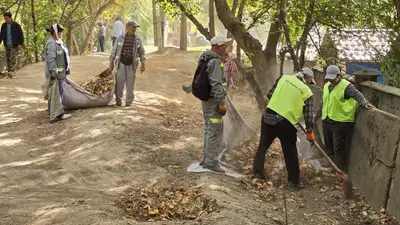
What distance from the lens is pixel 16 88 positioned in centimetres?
1209

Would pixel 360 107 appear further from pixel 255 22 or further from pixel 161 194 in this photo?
pixel 255 22

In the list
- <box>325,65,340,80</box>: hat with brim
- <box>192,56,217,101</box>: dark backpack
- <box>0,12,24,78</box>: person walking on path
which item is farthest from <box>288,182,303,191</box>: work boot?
<box>0,12,24,78</box>: person walking on path

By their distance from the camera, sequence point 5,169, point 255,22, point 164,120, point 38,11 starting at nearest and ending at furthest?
point 5,169
point 164,120
point 255,22
point 38,11

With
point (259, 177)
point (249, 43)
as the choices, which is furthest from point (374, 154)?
point (249, 43)

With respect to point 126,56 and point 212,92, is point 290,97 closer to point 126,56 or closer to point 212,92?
point 212,92

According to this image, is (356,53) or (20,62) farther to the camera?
(20,62)

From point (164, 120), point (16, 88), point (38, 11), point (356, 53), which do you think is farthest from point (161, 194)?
point (38, 11)

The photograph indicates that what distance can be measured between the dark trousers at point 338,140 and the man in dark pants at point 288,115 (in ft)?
1.94

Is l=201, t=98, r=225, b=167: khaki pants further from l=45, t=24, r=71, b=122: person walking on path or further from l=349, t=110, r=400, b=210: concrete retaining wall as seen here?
l=45, t=24, r=71, b=122: person walking on path

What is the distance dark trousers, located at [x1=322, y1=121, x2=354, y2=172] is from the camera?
270 inches

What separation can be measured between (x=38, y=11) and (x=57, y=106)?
9942 millimetres

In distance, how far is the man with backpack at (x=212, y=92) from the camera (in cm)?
618

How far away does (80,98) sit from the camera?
9414 mm

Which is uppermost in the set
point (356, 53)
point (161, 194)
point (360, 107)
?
point (356, 53)
